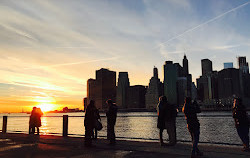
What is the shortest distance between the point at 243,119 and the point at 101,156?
525 centimetres

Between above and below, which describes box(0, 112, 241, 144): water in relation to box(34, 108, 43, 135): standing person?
below

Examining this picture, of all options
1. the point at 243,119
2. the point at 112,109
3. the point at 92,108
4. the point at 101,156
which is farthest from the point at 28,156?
the point at 243,119

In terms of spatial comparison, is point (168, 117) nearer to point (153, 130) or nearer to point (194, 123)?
point (194, 123)

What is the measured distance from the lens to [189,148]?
8281 millimetres

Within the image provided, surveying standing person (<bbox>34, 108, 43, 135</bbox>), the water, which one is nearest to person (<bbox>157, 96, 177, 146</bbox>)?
the water

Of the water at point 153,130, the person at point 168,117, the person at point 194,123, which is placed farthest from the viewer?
the water at point 153,130

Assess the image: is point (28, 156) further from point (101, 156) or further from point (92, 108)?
point (92, 108)

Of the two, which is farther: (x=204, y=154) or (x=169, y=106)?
(x=169, y=106)

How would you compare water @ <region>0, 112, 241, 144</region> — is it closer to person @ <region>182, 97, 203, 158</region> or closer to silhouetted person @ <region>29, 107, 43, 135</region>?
silhouetted person @ <region>29, 107, 43, 135</region>

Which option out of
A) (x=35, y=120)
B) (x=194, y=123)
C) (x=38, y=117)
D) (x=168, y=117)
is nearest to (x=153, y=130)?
(x=38, y=117)

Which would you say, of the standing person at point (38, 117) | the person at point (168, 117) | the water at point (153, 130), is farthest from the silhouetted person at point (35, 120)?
the person at point (168, 117)

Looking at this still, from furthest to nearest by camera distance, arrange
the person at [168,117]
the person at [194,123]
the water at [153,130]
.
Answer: the water at [153,130]
the person at [168,117]
the person at [194,123]

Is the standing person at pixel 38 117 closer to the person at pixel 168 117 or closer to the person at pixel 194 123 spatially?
the person at pixel 168 117

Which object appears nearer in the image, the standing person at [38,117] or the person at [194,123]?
the person at [194,123]
